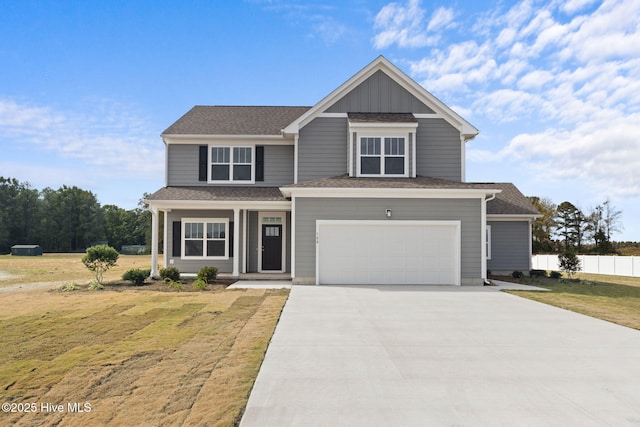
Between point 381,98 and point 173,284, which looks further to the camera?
point 381,98

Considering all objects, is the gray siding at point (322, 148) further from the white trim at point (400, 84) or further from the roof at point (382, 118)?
the roof at point (382, 118)

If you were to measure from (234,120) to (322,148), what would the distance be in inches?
188

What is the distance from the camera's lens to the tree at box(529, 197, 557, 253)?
115 feet

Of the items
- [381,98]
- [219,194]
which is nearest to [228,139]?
[219,194]

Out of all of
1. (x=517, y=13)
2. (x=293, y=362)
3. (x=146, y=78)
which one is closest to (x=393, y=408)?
(x=293, y=362)

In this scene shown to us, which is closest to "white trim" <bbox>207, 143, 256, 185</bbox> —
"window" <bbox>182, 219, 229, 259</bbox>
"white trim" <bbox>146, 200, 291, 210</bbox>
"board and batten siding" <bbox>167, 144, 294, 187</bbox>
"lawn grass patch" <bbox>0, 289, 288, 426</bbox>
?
"board and batten siding" <bbox>167, 144, 294, 187</bbox>

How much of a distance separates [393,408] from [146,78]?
18453mm

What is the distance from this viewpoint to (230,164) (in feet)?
58.4

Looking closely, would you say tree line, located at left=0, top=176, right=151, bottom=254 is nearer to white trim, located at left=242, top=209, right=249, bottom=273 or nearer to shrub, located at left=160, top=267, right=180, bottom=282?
white trim, located at left=242, top=209, right=249, bottom=273

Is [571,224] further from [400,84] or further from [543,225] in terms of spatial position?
[400,84]

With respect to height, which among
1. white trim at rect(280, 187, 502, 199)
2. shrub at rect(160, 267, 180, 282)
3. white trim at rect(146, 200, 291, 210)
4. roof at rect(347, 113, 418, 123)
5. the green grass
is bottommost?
the green grass

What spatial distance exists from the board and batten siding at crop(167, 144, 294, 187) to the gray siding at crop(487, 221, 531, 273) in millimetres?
9703

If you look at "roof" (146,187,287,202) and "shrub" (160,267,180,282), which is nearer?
Answer: "shrub" (160,267,180,282)

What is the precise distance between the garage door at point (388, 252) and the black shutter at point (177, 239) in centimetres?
652
